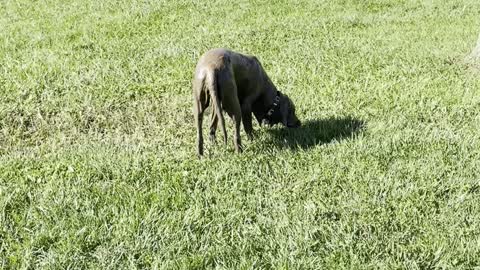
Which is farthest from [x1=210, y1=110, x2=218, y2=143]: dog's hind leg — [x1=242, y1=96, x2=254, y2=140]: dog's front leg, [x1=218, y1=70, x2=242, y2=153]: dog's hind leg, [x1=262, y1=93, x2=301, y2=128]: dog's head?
[x1=262, y1=93, x2=301, y2=128]: dog's head

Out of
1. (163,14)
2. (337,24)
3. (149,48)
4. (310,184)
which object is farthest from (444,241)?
(163,14)

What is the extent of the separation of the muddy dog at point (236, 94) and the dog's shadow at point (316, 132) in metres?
0.15

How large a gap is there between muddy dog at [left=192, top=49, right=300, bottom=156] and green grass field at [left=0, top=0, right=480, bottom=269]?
262 mm

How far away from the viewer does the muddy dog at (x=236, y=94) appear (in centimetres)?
549

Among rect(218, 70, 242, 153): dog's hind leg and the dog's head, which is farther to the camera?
the dog's head

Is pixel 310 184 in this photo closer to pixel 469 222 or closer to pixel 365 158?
pixel 365 158

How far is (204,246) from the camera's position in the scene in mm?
4211

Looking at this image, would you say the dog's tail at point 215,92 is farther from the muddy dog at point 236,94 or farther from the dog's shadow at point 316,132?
the dog's shadow at point 316,132

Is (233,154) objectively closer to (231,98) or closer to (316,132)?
(231,98)

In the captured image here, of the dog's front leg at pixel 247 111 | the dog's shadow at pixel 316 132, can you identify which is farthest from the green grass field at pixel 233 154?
the dog's front leg at pixel 247 111

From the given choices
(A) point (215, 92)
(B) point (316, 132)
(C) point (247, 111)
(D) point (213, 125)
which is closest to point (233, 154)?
(D) point (213, 125)

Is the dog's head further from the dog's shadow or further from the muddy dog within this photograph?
the dog's shadow

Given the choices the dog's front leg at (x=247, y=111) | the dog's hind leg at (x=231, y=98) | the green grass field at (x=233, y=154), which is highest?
the dog's hind leg at (x=231, y=98)

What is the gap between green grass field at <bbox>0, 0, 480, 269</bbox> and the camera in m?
4.21
